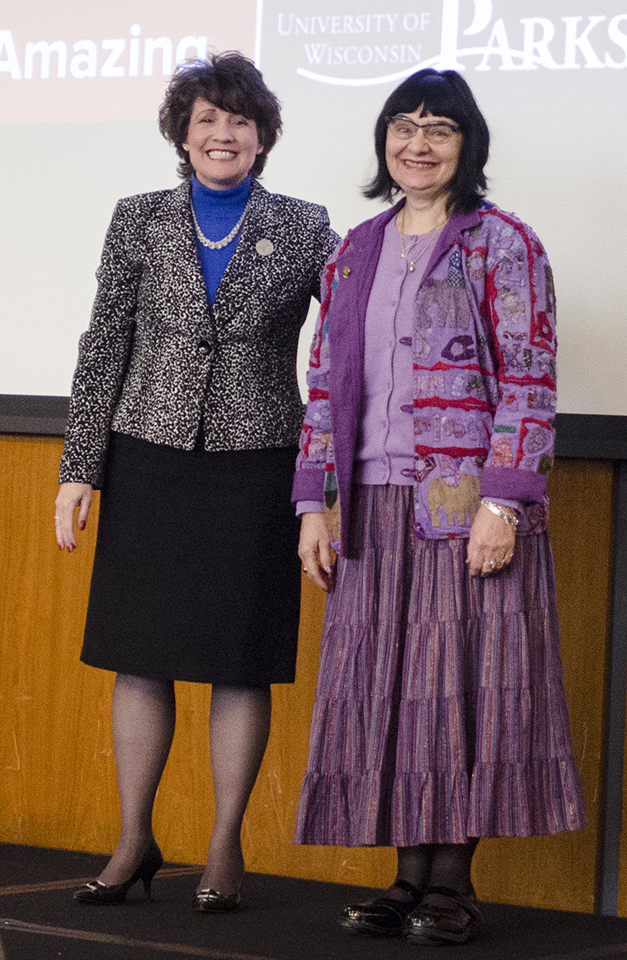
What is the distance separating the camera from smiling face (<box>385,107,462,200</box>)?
2.03 m

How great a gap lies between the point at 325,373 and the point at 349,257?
203mm

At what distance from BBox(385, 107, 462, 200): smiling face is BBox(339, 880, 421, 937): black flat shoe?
1.16m

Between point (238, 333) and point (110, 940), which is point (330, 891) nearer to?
point (110, 940)

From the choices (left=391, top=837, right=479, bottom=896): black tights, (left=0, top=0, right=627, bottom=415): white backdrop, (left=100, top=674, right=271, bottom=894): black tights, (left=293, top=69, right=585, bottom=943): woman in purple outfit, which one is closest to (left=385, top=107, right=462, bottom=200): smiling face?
(left=293, top=69, right=585, bottom=943): woman in purple outfit

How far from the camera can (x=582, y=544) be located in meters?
2.51

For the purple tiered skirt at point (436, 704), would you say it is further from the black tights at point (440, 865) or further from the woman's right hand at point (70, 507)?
the woman's right hand at point (70, 507)

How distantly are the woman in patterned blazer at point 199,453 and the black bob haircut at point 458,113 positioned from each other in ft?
1.12

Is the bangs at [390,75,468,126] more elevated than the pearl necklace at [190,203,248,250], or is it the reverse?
the bangs at [390,75,468,126]

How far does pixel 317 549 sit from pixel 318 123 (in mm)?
1071

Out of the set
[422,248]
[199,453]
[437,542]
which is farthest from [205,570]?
[422,248]

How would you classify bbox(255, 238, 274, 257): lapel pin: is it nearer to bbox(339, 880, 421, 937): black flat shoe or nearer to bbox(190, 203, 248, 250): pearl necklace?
bbox(190, 203, 248, 250): pearl necklace

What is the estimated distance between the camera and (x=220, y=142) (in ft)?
7.34

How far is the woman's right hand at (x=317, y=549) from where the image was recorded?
2092 mm

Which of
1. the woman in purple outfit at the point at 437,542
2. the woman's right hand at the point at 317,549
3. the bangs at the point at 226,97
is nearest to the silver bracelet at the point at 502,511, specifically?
the woman in purple outfit at the point at 437,542
